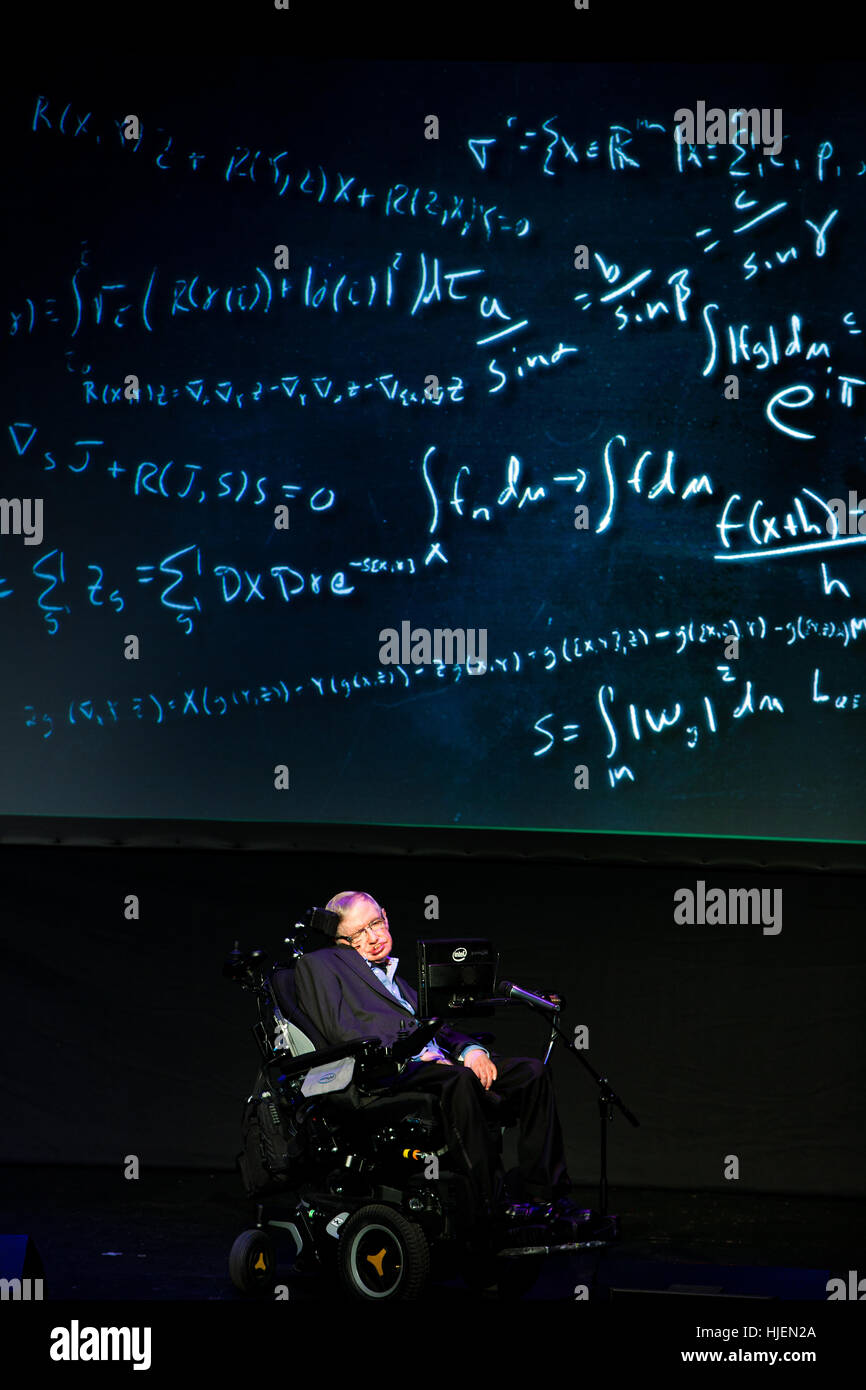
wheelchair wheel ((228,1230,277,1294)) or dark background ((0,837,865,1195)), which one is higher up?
dark background ((0,837,865,1195))

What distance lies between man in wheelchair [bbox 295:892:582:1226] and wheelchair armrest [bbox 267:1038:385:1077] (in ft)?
0.27

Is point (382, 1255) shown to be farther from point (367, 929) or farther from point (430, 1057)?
point (367, 929)

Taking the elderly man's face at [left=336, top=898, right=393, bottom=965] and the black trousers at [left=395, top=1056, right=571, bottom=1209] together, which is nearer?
the black trousers at [left=395, top=1056, right=571, bottom=1209]

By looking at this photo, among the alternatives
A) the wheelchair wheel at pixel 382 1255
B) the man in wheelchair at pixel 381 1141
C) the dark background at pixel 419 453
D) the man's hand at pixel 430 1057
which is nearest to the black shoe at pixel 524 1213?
the man in wheelchair at pixel 381 1141

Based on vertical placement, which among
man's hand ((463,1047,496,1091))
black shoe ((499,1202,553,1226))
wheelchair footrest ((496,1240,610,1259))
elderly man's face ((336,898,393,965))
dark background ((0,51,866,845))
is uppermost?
dark background ((0,51,866,845))

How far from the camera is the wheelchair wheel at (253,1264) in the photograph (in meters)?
4.85

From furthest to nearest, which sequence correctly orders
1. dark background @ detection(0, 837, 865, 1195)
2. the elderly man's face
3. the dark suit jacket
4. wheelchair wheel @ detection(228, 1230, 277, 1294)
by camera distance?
1. dark background @ detection(0, 837, 865, 1195)
2. the elderly man's face
3. the dark suit jacket
4. wheelchair wheel @ detection(228, 1230, 277, 1294)

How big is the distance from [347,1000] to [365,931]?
26cm

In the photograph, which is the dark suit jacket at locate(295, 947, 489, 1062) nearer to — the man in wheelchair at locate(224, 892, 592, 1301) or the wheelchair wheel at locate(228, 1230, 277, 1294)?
Result: the man in wheelchair at locate(224, 892, 592, 1301)

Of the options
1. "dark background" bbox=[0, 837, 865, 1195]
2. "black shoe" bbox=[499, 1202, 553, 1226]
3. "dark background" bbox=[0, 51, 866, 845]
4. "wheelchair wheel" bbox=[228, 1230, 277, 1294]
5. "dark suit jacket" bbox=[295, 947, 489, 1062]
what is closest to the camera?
"black shoe" bbox=[499, 1202, 553, 1226]

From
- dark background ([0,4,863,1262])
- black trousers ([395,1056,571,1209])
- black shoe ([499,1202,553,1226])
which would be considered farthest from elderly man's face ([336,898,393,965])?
dark background ([0,4,863,1262])

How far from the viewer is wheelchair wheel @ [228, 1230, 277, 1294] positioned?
4852 mm

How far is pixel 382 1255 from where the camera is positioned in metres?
4.60

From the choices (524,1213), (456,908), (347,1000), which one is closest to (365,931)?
(347,1000)
